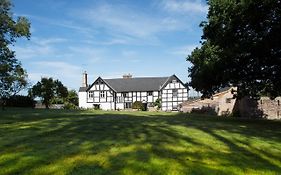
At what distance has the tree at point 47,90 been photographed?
68.9 m

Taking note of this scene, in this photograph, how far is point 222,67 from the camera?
2792 centimetres

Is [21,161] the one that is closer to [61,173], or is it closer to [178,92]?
[61,173]

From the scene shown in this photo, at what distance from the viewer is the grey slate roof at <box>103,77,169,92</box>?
300 feet

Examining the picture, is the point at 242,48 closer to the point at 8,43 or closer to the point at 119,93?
the point at 8,43

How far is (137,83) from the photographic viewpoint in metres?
93.6

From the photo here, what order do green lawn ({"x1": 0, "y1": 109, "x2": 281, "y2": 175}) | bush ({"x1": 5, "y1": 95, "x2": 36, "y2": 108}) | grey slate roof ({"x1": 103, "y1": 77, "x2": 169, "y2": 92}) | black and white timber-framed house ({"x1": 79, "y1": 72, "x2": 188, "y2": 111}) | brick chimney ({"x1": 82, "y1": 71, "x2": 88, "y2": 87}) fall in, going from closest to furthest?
green lawn ({"x1": 0, "y1": 109, "x2": 281, "y2": 175}) < bush ({"x1": 5, "y1": 95, "x2": 36, "y2": 108}) < black and white timber-framed house ({"x1": 79, "y1": 72, "x2": 188, "y2": 111}) < grey slate roof ({"x1": 103, "y1": 77, "x2": 169, "y2": 92}) < brick chimney ({"x1": 82, "y1": 71, "x2": 88, "y2": 87})

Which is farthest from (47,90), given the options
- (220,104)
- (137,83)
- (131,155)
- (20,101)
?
(131,155)

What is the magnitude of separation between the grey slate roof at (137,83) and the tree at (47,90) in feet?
66.0

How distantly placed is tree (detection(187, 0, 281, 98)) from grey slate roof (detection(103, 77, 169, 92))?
5850cm

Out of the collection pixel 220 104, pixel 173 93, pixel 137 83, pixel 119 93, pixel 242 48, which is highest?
pixel 137 83

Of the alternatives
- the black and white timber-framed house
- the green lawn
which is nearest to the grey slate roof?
the black and white timber-framed house

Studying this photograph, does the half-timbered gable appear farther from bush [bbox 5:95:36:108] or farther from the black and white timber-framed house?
bush [bbox 5:95:36:108]

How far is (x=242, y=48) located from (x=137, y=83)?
227ft

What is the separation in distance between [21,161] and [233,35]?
63.7 feet
